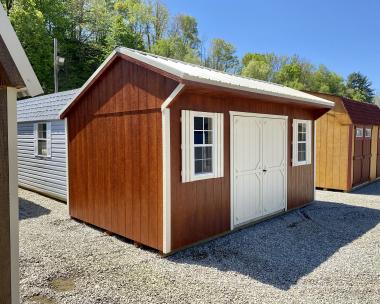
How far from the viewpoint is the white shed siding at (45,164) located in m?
8.20

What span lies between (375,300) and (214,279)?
1.74m

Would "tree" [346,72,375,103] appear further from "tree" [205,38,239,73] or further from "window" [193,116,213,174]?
"window" [193,116,213,174]

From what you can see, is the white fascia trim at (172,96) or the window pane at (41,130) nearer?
the white fascia trim at (172,96)

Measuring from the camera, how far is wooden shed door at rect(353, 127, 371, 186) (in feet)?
34.1

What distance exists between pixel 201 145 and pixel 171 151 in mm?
652

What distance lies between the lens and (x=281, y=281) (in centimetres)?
Answer: 385

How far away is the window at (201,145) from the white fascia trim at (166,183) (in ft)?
0.97

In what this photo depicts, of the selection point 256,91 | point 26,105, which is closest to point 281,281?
point 256,91

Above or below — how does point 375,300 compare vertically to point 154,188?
below

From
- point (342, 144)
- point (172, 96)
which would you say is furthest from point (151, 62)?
point (342, 144)

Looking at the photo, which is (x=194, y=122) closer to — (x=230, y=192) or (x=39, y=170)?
(x=230, y=192)

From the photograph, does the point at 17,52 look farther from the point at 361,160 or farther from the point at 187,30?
the point at 187,30

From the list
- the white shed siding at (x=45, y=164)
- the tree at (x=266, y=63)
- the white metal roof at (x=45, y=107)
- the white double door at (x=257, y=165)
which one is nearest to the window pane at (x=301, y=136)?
the white double door at (x=257, y=165)

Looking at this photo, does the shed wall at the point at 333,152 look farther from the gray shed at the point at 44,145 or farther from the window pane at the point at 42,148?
the window pane at the point at 42,148
